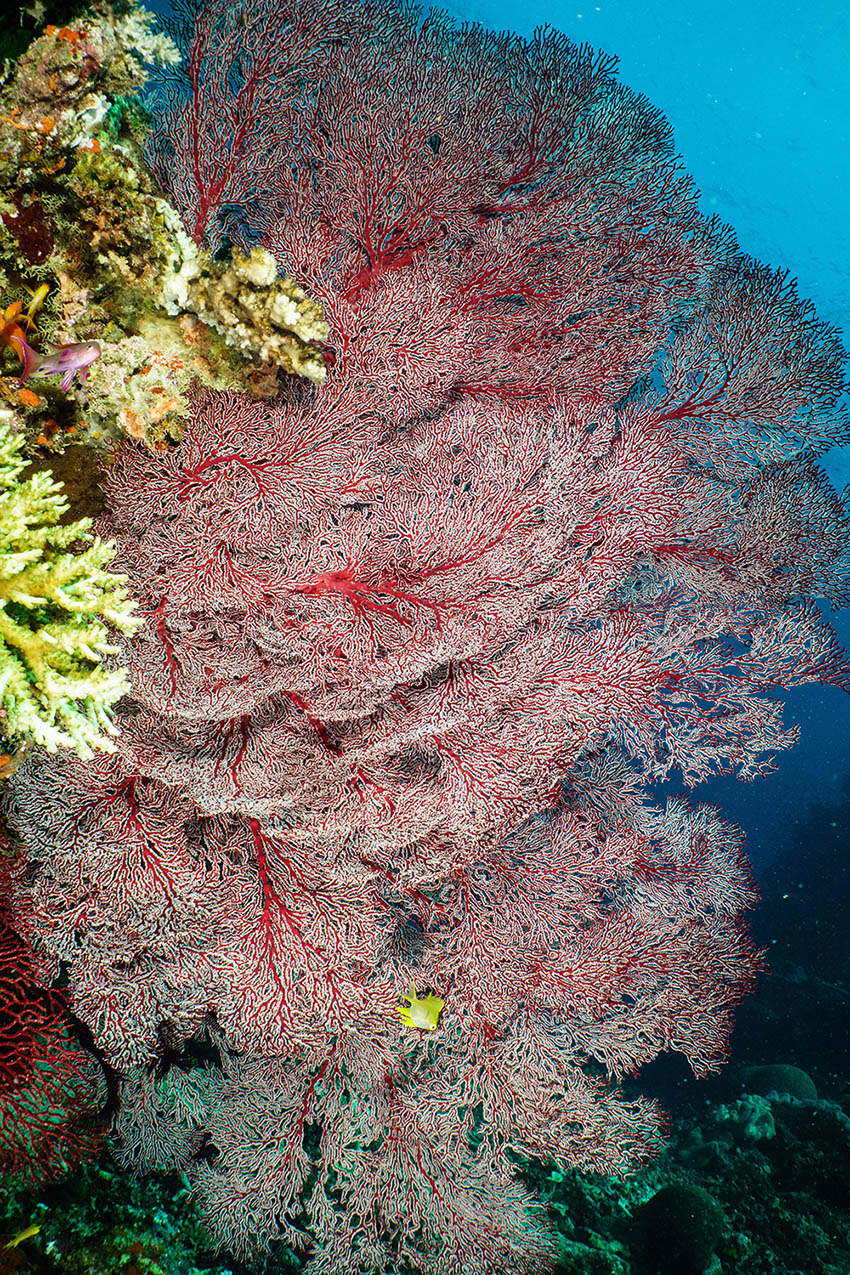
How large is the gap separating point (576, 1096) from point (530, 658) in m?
2.88

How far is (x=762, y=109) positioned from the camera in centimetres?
2527

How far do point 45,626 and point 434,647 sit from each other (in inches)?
58.5

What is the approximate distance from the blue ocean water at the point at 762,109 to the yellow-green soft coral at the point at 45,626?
27533 millimetres

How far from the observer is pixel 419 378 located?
258 centimetres

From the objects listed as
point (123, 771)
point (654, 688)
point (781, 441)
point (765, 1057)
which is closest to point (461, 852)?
point (654, 688)

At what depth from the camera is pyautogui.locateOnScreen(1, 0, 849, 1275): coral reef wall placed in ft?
8.38

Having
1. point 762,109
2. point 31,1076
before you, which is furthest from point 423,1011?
point 762,109

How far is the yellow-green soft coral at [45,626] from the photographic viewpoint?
1.55 m

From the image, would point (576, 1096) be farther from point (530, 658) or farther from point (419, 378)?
point (419, 378)

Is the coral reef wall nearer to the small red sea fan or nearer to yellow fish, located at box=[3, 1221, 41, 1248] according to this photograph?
the small red sea fan

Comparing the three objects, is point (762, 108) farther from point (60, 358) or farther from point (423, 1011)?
point (423, 1011)

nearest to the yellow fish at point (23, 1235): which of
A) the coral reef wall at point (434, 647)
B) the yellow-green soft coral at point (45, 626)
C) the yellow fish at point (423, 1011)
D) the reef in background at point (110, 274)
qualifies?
the coral reef wall at point (434, 647)

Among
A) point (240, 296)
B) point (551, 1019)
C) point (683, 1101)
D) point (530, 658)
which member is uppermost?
point (240, 296)

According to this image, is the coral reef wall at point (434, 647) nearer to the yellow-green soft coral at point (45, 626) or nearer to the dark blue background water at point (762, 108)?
the yellow-green soft coral at point (45, 626)
